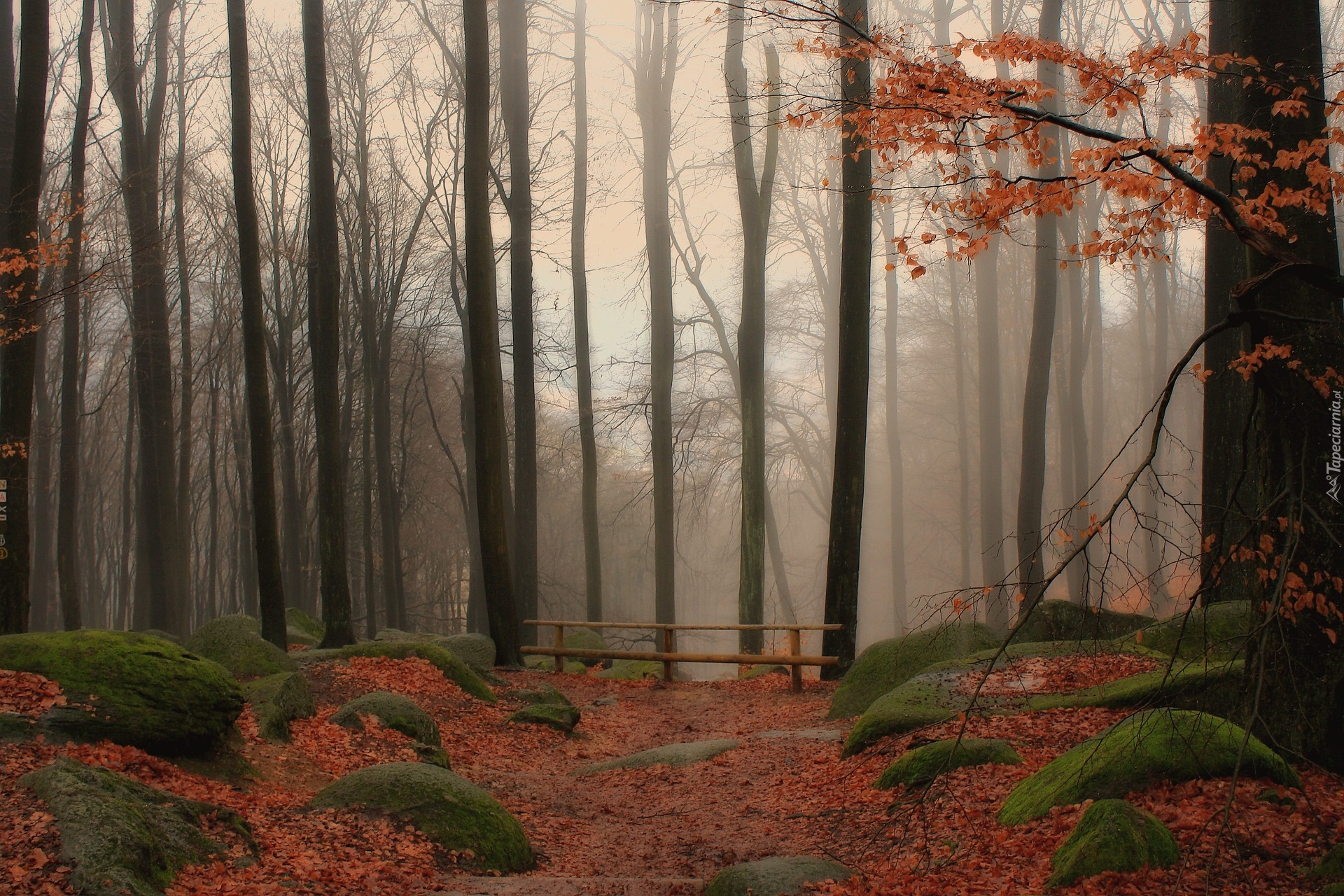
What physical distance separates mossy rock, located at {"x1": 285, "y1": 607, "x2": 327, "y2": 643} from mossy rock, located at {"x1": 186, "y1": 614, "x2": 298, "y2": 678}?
17.0 feet

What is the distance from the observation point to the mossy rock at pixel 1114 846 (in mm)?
3906

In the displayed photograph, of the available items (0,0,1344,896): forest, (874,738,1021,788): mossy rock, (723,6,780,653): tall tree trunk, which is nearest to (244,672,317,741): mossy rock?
(0,0,1344,896): forest

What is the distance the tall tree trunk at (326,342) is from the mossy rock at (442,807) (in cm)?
714

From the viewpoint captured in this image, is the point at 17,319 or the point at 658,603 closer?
the point at 17,319

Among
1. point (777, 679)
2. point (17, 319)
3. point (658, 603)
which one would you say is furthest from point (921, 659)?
point (17, 319)

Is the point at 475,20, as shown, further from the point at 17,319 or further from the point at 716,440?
the point at 716,440

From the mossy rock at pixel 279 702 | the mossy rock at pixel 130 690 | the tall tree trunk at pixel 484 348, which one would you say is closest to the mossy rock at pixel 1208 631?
the mossy rock at pixel 130 690

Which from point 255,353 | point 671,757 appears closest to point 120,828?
point 671,757

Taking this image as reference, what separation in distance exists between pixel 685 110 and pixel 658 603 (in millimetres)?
10528

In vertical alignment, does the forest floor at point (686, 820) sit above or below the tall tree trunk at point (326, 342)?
below

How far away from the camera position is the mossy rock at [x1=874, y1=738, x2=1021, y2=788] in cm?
576

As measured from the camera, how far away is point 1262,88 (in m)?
5.03

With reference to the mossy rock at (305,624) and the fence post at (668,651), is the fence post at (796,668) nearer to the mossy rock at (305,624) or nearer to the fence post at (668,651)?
the fence post at (668,651)

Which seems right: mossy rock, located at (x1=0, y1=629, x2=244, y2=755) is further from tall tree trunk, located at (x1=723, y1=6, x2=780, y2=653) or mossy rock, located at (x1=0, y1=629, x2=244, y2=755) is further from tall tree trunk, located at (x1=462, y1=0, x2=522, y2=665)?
tall tree trunk, located at (x1=723, y1=6, x2=780, y2=653)
